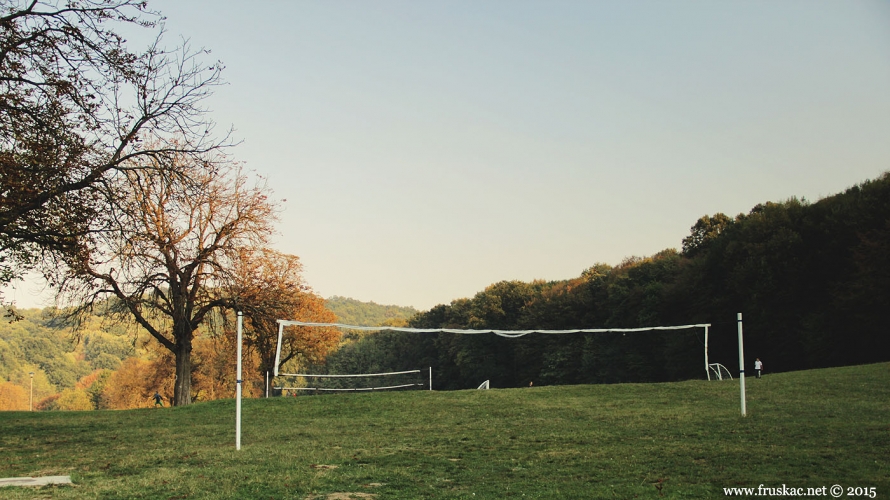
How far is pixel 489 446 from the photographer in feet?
41.3

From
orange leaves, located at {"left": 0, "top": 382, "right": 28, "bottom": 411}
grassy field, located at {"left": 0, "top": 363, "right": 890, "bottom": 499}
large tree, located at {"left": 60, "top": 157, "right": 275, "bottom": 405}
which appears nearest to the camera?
grassy field, located at {"left": 0, "top": 363, "right": 890, "bottom": 499}

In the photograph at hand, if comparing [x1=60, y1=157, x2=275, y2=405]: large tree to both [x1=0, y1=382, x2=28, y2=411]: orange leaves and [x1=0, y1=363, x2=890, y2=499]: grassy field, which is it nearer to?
[x1=0, y1=363, x2=890, y2=499]: grassy field

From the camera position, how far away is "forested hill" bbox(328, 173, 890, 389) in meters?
40.2

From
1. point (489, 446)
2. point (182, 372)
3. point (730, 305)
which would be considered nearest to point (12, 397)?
point (182, 372)

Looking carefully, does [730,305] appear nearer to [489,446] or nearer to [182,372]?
[182,372]

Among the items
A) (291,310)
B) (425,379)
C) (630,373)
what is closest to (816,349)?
(630,373)

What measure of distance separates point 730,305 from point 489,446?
4125cm

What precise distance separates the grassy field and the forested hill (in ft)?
25.1

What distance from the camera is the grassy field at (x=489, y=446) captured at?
8.68 m

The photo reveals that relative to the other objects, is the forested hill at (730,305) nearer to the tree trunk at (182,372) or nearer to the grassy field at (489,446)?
the grassy field at (489,446)

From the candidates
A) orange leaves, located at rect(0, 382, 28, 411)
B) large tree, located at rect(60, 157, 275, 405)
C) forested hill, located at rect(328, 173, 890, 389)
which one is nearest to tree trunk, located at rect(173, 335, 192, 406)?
large tree, located at rect(60, 157, 275, 405)

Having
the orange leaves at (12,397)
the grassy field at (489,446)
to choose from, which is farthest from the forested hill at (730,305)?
the orange leaves at (12,397)

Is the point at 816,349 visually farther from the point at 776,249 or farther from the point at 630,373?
the point at 630,373

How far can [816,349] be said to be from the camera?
41.4 metres
